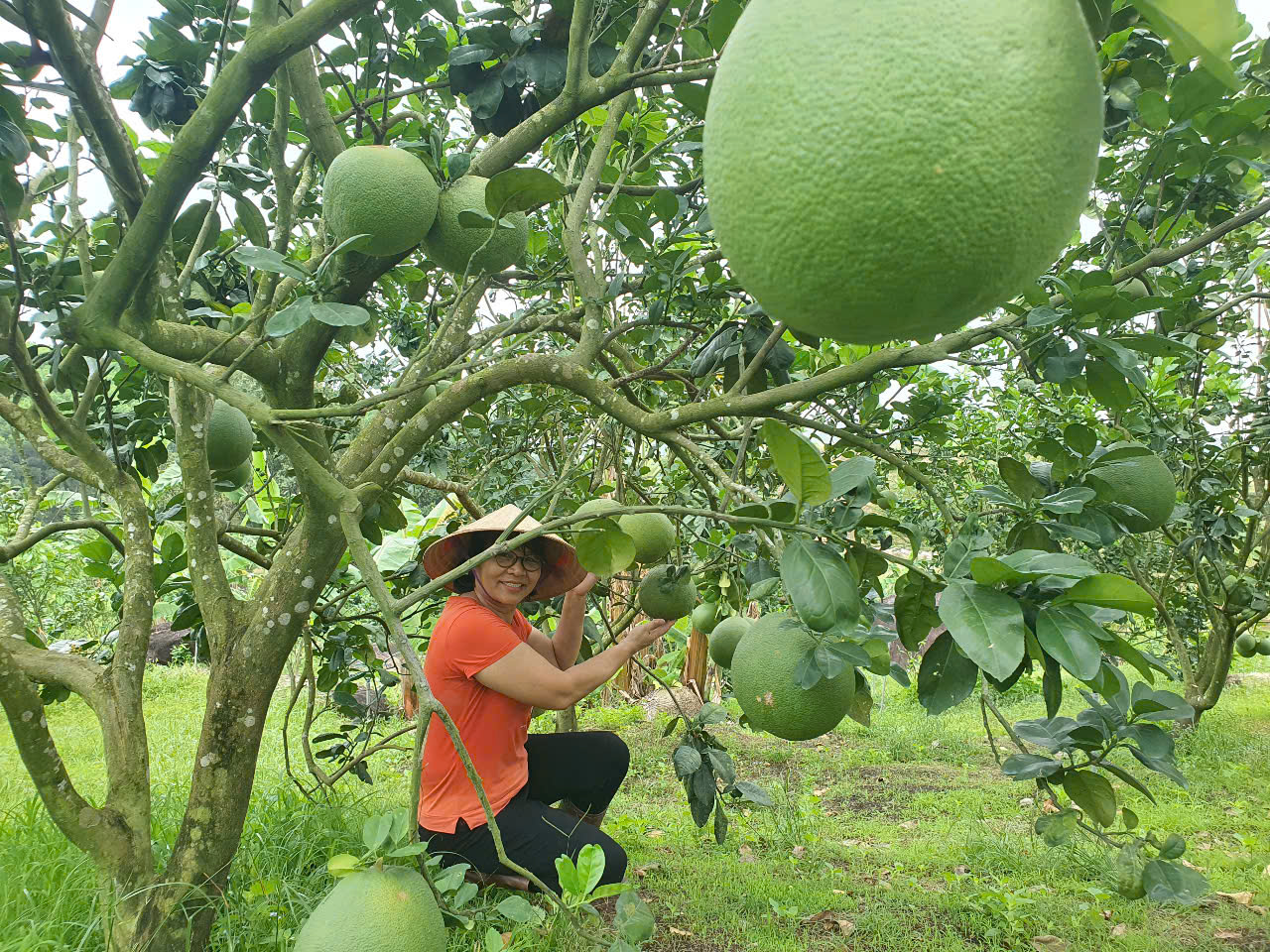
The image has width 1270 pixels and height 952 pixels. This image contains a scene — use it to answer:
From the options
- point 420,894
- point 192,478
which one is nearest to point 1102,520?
point 420,894

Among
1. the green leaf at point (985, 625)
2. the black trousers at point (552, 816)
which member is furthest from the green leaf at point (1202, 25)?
the black trousers at point (552, 816)

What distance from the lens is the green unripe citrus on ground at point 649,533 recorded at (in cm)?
220

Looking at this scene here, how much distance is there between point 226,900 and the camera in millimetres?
1931

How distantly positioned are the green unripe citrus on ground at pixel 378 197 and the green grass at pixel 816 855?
5.27 feet

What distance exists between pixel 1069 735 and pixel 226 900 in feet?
5.86

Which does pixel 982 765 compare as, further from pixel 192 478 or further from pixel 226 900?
pixel 192 478

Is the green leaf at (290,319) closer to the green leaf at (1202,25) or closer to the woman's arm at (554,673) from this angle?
the green leaf at (1202,25)

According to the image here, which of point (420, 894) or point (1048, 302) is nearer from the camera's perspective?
point (420, 894)

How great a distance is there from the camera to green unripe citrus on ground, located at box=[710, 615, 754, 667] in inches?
76.3

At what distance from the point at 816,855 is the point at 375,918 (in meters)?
3.05

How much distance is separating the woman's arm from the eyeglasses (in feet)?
0.89

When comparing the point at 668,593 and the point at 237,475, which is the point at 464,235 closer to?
the point at 668,593

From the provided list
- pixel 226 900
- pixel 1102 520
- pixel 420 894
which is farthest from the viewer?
pixel 226 900

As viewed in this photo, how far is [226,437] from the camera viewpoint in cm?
196
